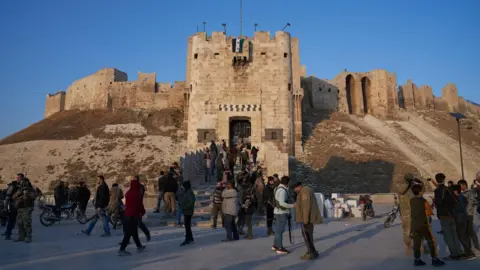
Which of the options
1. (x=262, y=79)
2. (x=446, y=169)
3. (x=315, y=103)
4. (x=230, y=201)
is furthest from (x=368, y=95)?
(x=230, y=201)

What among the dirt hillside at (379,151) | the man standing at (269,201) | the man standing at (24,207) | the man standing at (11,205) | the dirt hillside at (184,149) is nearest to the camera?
the man standing at (24,207)

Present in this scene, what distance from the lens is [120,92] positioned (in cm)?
4944

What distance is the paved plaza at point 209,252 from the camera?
6262 millimetres

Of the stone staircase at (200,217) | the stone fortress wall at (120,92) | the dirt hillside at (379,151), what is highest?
the stone fortress wall at (120,92)

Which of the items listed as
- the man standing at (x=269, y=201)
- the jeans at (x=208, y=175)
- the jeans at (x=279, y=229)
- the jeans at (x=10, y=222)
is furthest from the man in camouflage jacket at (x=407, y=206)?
the jeans at (x=208, y=175)

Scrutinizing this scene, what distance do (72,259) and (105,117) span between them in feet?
137

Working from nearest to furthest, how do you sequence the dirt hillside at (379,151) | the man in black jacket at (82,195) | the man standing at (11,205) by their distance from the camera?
the man standing at (11,205) → the man in black jacket at (82,195) → the dirt hillside at (379,151)

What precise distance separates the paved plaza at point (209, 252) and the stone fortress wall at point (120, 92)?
126ft

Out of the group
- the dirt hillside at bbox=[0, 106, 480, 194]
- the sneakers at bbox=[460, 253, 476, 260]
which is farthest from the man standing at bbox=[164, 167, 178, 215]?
the dirt hillside at bbox=[0, 106, 480, 194]

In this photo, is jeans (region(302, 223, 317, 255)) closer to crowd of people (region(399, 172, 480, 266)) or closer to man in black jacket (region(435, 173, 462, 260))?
A: crowd of people (region(399, 172, 480, 266))

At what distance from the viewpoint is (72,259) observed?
687 centimetres

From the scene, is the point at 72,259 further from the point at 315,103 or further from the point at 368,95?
the point at 368,95

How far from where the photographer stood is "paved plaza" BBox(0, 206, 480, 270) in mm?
6262

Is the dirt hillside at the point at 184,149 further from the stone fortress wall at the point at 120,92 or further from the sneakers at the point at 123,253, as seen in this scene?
the sneakers at the point at 123,253
